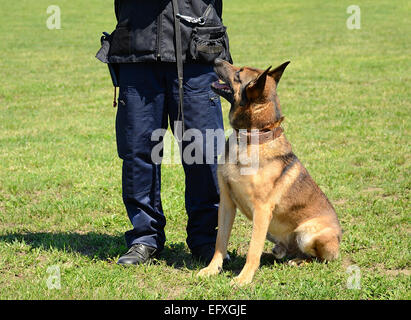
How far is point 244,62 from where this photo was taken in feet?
54.6

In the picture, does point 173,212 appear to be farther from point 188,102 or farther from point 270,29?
point 270,29

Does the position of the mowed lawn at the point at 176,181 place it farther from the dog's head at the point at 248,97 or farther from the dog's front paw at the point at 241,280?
the dog's head at the point at 248,97

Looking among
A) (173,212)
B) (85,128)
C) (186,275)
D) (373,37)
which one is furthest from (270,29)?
(186,275)

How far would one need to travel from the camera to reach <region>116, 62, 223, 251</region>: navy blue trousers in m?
4.52

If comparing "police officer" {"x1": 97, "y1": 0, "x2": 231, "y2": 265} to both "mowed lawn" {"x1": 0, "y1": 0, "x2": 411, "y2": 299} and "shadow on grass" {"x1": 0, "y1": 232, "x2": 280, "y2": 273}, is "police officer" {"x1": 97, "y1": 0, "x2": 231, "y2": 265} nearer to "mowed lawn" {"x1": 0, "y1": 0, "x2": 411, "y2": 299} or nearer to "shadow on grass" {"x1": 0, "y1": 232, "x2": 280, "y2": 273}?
"shadow on grass" {"x1": 0, "y1": 232, "x2": 280, "y2": 273}

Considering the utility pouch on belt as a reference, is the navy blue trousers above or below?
below

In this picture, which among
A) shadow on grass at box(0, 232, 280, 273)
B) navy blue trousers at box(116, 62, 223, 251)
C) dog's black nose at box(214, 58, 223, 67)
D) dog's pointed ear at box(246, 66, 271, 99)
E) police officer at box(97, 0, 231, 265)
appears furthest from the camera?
shadow on grass at box(0, 232, 280, 273)

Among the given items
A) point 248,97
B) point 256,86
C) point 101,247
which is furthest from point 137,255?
point 256,86

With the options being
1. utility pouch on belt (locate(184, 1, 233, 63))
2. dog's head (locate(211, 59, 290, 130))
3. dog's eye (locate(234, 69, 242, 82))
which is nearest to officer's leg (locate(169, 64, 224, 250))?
utility pouch on belt (locate(184, 1, 233, 63))

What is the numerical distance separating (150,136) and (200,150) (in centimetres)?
42

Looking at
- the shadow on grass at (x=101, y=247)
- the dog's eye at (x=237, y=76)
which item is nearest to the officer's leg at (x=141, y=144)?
the shadow on grass at (x=101, y=247)

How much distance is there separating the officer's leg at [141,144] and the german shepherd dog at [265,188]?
0.57m

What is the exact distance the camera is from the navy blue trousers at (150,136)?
4.52 m

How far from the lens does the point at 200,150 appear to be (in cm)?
461
